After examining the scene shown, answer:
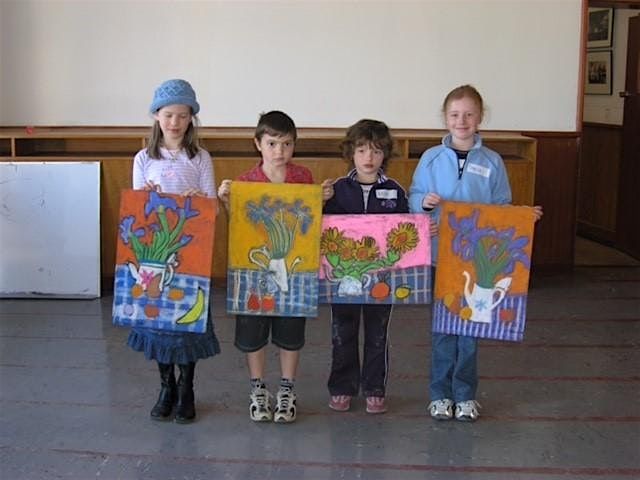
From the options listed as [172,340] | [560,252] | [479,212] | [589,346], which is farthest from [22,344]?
[560,252]

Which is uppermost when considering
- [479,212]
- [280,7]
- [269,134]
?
[280,7]

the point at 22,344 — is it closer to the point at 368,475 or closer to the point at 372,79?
the point at 368,475

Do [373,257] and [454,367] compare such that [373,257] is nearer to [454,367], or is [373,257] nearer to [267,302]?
[267,302]

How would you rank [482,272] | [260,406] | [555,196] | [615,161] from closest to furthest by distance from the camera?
[482,272]
[260,406]
[555,196]
[615,161]

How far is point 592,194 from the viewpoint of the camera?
7.89 meters

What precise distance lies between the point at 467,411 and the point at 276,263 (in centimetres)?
92

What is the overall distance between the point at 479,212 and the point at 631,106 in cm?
418

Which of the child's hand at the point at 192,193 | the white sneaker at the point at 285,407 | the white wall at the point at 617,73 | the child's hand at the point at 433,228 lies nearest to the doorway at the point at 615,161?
the white wall at the point at 617,73

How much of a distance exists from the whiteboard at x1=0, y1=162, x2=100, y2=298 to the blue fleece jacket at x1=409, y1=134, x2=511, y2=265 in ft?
8.76

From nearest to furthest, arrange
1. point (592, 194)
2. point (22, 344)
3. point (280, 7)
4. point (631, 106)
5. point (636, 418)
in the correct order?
point (636, 418)
point (22, 344)
point (280, 7)
point (631, 106)
point (592, 194)

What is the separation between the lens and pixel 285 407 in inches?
135

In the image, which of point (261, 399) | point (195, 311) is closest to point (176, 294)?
point (195, 311)

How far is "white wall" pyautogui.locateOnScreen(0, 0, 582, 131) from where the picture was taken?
5.90m

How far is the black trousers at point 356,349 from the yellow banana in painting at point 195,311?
1.64ft
